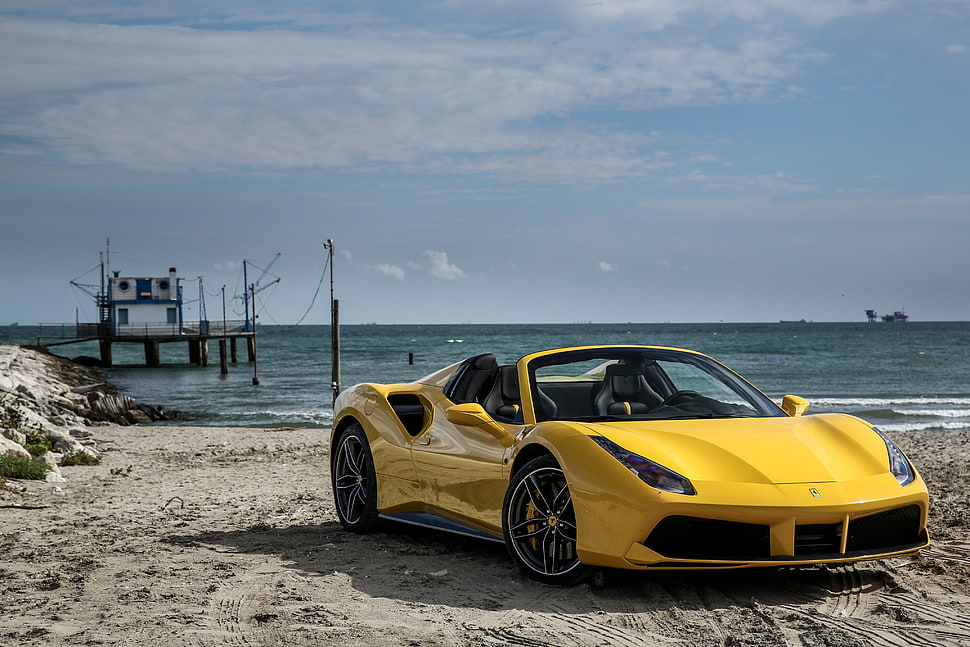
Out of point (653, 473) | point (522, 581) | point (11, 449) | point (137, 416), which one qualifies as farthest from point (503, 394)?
point (137, 416)

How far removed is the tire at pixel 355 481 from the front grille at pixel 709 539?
3.00 meters

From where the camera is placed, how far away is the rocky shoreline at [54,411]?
43.6 ft

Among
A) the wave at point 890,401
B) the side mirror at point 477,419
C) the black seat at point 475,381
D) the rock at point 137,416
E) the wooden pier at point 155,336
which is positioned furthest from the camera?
the wooden pier at point 155,336

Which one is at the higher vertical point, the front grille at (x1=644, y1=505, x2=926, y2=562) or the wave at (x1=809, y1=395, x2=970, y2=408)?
the front grille at (x1=644, y1=505, x2=926, y2=562)

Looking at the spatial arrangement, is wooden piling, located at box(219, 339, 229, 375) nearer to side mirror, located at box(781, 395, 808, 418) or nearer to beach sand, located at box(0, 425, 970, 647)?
beach sand, located at box(0, 425, 970, 647)

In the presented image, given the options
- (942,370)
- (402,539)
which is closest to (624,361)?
(402,539)

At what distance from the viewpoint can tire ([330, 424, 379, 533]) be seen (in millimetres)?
7066

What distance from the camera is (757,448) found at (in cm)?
489

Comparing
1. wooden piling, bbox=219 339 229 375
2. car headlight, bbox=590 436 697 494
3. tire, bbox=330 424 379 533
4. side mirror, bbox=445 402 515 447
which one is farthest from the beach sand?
wooden piling, bbox=219 339 229 375

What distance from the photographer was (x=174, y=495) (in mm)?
10039

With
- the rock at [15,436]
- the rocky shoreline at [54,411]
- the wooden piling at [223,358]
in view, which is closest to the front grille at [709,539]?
the rocky shoreline at [54,411]

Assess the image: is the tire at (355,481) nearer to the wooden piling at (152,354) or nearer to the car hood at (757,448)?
the car hood at (757,448)

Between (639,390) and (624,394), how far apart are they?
10 cm

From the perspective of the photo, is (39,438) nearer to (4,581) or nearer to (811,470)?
(4,581)
